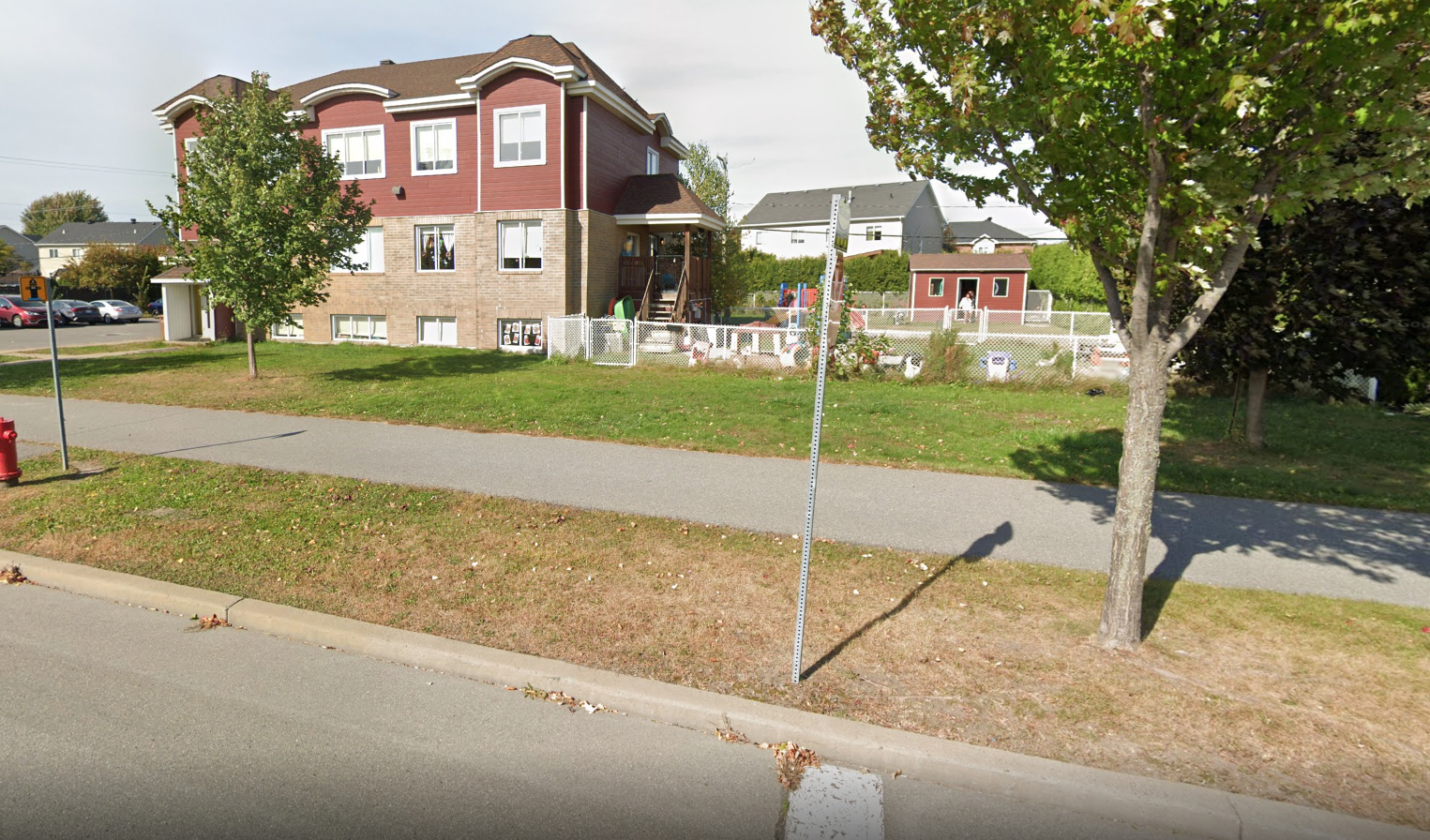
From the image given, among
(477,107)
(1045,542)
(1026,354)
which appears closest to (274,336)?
(477,107)

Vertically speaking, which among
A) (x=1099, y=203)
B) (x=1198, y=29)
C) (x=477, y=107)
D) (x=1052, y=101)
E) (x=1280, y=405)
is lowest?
(x=1280, y=405)

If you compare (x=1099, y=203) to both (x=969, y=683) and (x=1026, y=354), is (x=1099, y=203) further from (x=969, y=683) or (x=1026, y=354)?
(x=1026, y=354)

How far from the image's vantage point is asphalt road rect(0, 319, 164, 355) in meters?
26.7

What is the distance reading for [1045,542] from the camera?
6.41 m

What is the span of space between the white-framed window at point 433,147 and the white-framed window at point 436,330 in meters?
4.20

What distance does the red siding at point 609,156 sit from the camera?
2200 centimetres

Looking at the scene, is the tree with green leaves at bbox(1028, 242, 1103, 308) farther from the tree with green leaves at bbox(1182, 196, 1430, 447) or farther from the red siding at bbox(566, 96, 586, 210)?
the tree with green leaves at bbox(1182, 196, 1430, 447)

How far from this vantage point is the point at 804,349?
1648cm

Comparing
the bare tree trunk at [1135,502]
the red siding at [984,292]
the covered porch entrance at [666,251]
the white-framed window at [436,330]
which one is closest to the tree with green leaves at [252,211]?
the white-framed window at [436,330]

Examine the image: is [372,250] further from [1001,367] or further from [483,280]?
[1001,367]

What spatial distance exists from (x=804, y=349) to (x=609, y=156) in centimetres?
1014

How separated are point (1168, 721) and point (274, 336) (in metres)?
27.9

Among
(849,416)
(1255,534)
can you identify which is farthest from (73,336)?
(1255,534)

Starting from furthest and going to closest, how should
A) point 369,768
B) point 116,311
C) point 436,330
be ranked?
point 116,311
point 436,330
point 369,768
